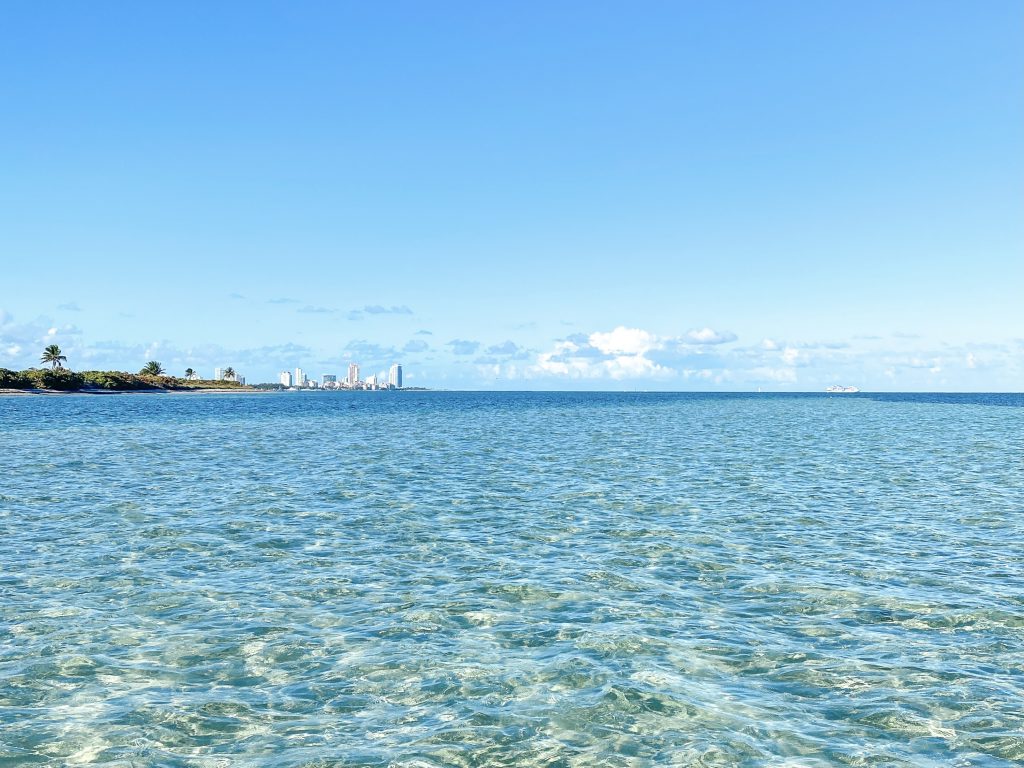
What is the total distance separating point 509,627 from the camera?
15.0 metres

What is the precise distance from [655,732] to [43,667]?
1059cm

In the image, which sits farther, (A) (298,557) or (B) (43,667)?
(A) (298,557)

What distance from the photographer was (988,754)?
992 centimetres

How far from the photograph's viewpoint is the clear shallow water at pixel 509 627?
33.9ft

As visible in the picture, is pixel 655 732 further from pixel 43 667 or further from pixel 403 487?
pixel 403 487

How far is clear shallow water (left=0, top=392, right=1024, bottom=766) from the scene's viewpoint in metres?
10.3

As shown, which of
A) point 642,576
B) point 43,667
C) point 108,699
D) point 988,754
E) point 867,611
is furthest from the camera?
point 642,576

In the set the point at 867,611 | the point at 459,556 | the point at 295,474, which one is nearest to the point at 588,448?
the point at 295,474

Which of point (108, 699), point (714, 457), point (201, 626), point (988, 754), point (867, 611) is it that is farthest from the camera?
point (714, 457)

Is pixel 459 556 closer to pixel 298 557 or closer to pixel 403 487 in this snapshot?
pixel 298 557

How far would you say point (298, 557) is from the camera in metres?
21.0

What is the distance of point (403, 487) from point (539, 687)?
81.3ft

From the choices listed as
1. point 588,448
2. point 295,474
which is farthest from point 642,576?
point 588,448

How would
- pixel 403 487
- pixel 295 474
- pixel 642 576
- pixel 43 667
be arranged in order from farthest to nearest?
pixel 295 474
pixel 403 487
pixel 642 576
pixel 43 667
